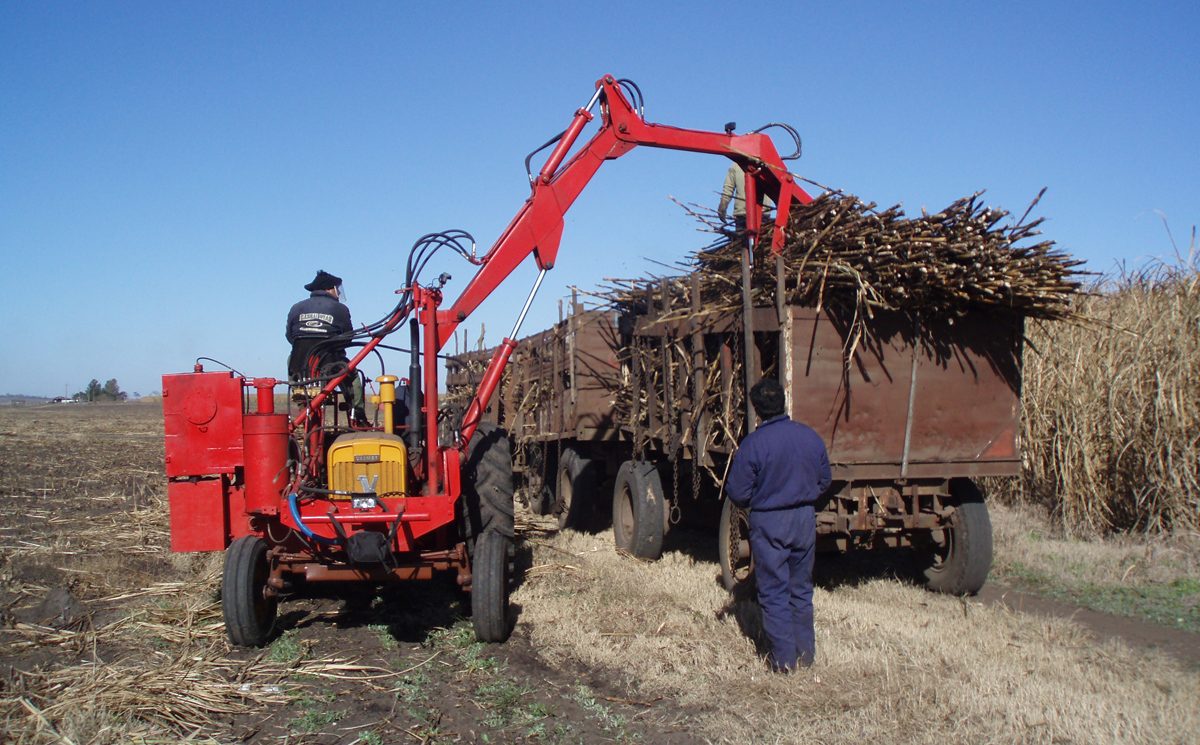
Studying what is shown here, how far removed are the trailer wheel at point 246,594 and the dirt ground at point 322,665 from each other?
14 centimetres

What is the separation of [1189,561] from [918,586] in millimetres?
2528

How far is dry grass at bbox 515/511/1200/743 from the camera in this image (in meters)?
3.89

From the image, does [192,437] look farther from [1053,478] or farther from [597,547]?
[1053,478]

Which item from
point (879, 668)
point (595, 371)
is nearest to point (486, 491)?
point (879, 668)

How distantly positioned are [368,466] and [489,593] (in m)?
1.13

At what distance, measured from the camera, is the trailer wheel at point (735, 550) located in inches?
248

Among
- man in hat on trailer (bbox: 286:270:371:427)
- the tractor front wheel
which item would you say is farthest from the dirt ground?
man in hat on trailer (bbox: 286:270:371:427)

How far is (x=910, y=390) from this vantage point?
5926 mm

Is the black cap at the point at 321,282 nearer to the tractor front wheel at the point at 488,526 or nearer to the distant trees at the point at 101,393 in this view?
the tractor front wheel at the point at 488,526

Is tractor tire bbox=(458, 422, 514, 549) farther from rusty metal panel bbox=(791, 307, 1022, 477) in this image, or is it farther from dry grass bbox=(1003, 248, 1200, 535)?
dry grass bbox=(1003, 248, 1200, 535)

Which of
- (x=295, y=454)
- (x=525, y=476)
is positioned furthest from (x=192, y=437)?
(x=525, y=476)

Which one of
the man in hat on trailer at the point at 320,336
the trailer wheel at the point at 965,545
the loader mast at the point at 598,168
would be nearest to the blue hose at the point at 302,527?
the man in hat on trailer at the point at 320,336

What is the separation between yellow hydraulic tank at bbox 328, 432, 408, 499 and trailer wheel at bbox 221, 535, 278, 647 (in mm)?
698

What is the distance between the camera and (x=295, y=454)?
5562mm
